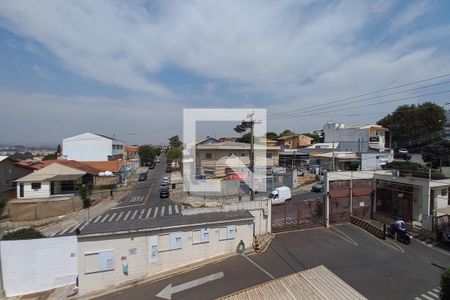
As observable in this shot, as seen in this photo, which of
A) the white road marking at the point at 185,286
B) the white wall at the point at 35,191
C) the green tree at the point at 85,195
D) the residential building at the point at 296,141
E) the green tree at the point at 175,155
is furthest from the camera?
the residential building at the point at 296,141

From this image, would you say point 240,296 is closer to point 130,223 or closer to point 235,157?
point 130,223

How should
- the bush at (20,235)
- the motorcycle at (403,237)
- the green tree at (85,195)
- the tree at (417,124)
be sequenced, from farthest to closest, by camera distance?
the tree at (417,124) < the green tree at (85,195) < the motorcycle at (403,237) < the bush at (20,235)

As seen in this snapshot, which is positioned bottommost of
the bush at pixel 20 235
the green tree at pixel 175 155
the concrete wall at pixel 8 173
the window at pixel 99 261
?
the window at pixel 99 261

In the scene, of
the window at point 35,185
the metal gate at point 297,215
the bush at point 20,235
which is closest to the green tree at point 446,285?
the metal gate at point 297,215

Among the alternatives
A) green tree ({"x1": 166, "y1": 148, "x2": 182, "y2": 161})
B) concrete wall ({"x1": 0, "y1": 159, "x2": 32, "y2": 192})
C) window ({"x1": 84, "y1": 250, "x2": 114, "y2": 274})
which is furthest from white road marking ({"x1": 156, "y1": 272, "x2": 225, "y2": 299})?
green tree ({"x1": 166, "y1": 148, "x2": 182, "y2": 161})

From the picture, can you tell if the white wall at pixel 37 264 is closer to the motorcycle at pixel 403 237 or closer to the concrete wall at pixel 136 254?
the concrete wall at pixel 136 254

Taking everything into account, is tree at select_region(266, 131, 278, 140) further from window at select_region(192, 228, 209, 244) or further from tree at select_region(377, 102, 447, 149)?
window at select_region(192, 228, 209, 244)

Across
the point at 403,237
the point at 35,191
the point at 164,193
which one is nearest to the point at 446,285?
the point at 403,237
